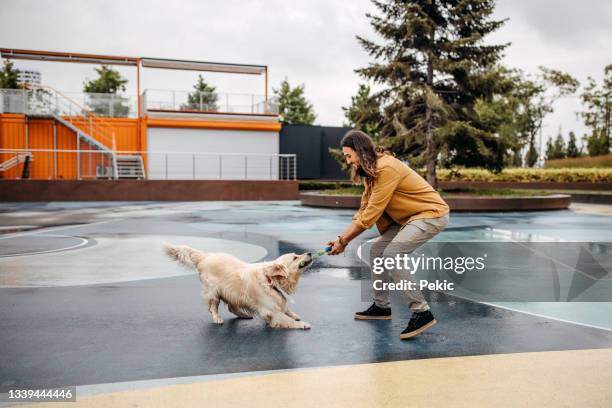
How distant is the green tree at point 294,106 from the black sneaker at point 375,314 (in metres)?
58.5

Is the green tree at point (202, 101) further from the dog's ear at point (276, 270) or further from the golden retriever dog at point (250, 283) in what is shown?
the dog's ear at point (276, 270)

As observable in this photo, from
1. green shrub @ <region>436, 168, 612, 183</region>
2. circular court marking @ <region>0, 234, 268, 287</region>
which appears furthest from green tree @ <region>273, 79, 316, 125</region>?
circular court marking @ <region>0, 234, 268, 287</region>

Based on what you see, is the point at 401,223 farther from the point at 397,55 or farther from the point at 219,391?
the point at 397,55

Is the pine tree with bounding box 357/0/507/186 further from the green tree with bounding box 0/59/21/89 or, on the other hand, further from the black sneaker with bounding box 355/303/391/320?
the green tree with bounding box 0/59/21/89

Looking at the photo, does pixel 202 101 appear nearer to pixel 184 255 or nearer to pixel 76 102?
pixel 76 102

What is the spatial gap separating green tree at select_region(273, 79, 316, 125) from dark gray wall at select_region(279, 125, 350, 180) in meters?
26.9

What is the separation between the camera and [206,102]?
3309 centimetres

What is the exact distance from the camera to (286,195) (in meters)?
31.0

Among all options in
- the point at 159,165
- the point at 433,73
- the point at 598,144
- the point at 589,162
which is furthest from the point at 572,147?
the point at 159,165

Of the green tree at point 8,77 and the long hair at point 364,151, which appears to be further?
the green tree at point 8,77

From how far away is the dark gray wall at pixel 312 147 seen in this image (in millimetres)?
35844

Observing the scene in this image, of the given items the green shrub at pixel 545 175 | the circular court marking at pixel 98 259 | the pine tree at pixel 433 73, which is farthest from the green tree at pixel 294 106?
the circular court marking at pixel 98 259

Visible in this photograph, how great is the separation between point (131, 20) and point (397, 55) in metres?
27.8

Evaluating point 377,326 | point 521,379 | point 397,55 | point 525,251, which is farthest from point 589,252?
point 397,55
